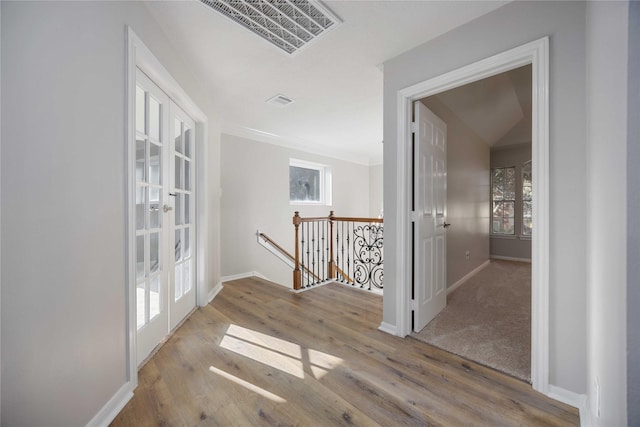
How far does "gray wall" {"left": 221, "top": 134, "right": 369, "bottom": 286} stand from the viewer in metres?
3.97

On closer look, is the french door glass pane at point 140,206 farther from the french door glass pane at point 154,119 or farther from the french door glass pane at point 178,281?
the french door glass pane at point 178,281

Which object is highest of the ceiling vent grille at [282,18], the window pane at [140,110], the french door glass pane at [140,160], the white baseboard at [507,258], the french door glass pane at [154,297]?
the ceiling vent grille at [282,18]

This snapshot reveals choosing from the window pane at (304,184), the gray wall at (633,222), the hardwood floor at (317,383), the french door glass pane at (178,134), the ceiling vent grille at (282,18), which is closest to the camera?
the gray wall at (633,222)

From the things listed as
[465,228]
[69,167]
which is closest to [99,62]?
[69,167]

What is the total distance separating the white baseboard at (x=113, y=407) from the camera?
47.7 inches

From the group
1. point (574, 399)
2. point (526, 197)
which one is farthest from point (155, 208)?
point (526, 197)

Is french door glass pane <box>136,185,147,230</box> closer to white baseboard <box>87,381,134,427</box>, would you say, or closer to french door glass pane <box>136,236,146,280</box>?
french door glass pane <box>136,236,146,280</box>

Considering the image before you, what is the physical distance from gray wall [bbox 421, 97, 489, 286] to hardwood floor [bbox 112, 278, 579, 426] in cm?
177

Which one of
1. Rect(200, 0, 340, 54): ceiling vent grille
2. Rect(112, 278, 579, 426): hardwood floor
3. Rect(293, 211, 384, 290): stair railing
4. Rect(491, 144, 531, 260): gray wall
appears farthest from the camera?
Rect(491, 144, 531, 260): gray wall

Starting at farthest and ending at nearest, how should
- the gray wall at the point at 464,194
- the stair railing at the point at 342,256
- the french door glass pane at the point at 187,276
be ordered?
the stair railing at the point at 342,256 → the gray wall at the point at 464,194 → the french door glass pane at the point at 187,276

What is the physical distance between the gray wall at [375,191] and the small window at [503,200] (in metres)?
2.49

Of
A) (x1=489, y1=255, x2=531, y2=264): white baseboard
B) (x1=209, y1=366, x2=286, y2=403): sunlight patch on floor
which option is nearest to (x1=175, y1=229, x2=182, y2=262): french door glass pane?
(x1=209, y1=366, x2=286, y2=403): sunlight patch on floor

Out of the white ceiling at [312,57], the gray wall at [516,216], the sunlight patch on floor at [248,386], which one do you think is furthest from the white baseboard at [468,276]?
the sunlight patch on floor at [248,386]

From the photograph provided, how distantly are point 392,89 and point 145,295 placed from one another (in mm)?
2498
